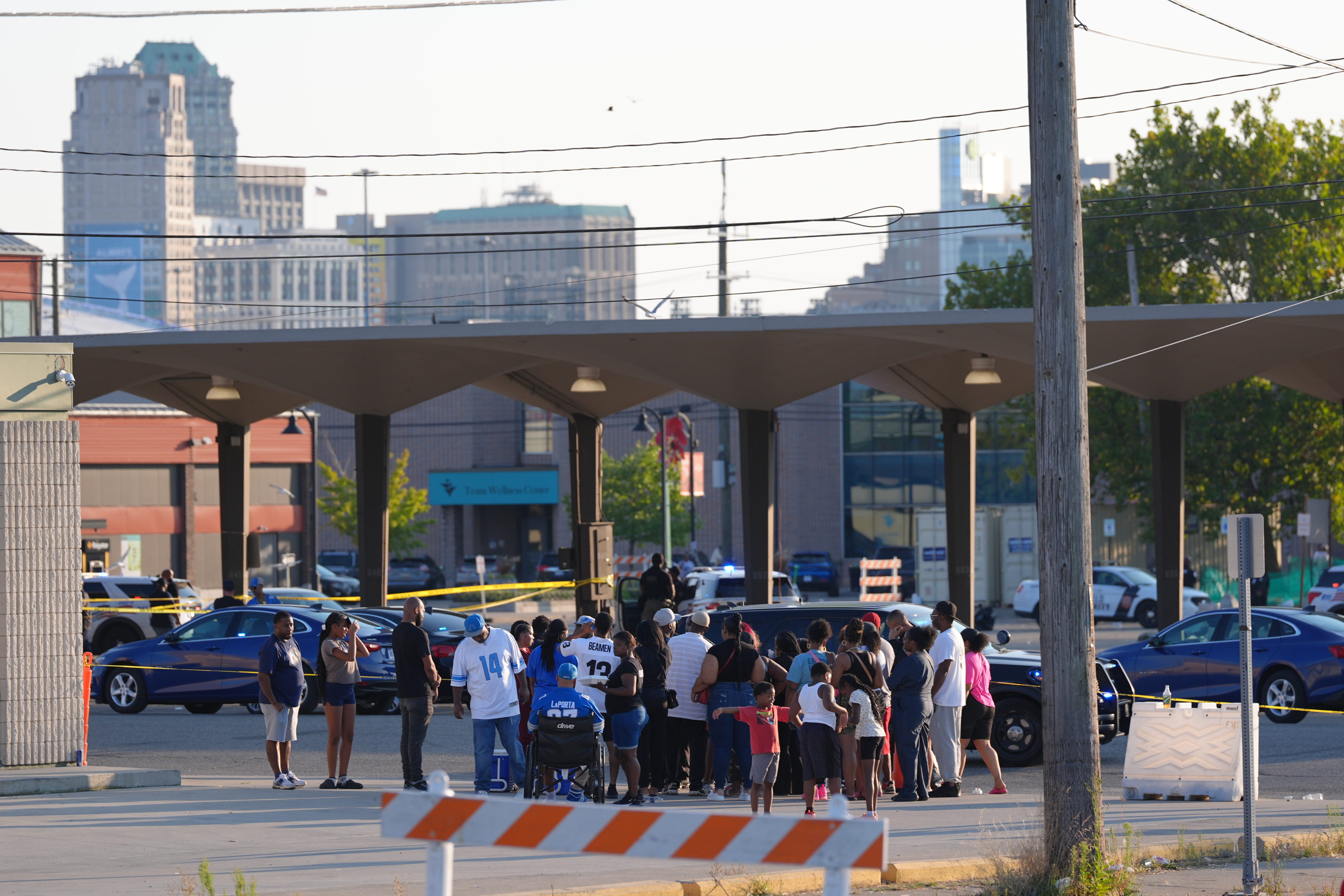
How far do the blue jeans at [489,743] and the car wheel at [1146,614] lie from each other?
3135 cm

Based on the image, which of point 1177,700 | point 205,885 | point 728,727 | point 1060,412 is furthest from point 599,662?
point 1177,700

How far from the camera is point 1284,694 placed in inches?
784

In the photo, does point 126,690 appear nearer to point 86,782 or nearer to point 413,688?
point 86,782

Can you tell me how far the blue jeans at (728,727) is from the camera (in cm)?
1351

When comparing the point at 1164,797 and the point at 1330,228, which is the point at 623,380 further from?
the point at 1330,228

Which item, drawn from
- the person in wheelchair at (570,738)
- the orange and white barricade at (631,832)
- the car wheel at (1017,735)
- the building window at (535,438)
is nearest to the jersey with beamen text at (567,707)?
the person in wheelchair at (570,738)

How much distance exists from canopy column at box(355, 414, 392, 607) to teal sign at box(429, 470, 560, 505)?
48.0 meters

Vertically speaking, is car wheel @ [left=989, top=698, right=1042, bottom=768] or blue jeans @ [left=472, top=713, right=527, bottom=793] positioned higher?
blue jeans @ [left=472, top=713, right=527, bottom=793]

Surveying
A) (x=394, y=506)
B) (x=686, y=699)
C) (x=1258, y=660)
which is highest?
(x=394, y=506)

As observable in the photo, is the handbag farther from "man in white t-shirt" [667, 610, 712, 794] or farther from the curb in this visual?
the curb

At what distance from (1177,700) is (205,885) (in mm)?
11191

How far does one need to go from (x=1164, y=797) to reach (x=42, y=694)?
404 inches

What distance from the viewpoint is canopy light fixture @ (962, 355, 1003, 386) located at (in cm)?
2950

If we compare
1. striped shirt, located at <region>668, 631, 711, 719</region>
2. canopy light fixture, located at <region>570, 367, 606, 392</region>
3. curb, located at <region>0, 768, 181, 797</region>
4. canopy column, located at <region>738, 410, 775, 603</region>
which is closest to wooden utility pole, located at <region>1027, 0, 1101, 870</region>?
striped shirt, located at <region>668, 631, 711, 719</region>
